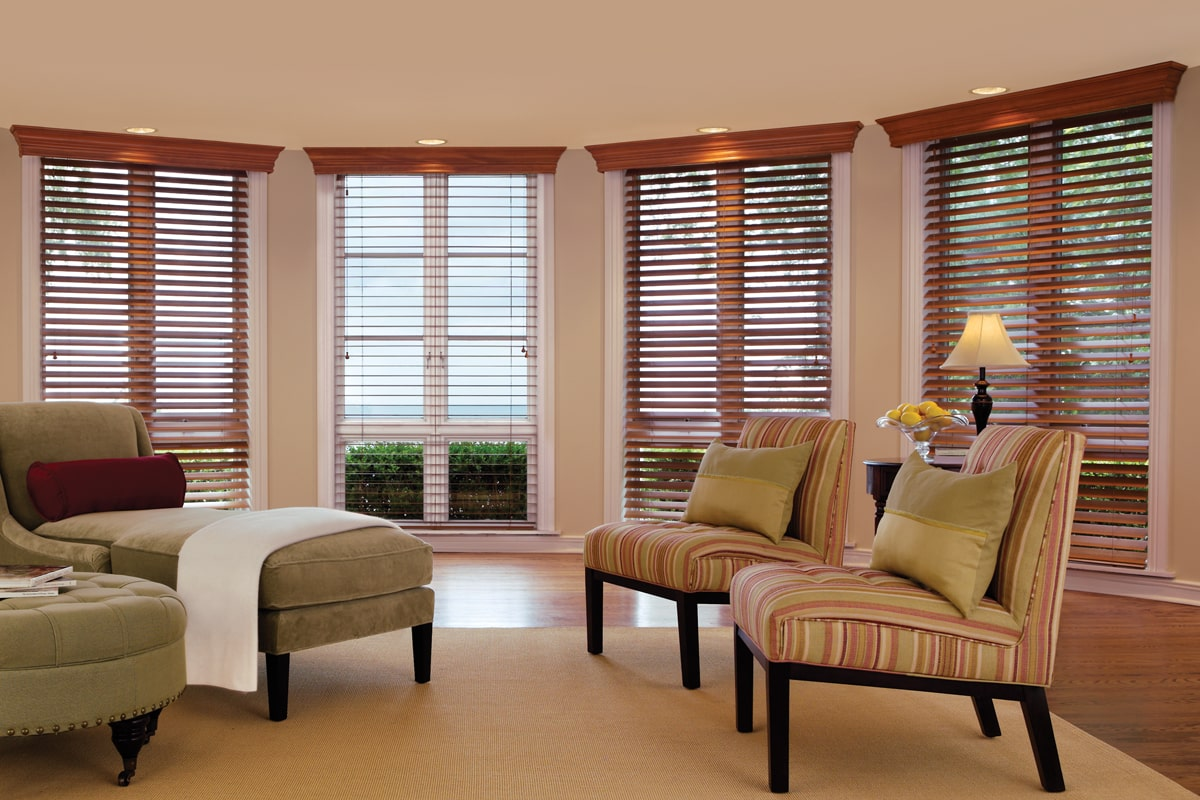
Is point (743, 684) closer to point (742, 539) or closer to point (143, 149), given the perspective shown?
point (742, 539)

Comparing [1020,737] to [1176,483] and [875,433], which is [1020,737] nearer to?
[1176,483]

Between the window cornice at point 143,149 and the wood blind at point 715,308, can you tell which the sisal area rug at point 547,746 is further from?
the window cornice at point 143,149

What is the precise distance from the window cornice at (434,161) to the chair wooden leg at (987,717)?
4.37 m

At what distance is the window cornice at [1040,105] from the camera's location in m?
4.99

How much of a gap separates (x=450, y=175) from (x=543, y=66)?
5.97 feet

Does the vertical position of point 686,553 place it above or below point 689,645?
above

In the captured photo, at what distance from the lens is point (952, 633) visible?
2611mm

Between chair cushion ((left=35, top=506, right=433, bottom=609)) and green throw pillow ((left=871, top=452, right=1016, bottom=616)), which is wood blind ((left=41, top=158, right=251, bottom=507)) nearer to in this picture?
chair cushion ((left=35, top=506, right=433, bottom=609))

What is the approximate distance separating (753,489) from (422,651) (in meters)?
1.28

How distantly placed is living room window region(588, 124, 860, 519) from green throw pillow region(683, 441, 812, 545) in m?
2.32

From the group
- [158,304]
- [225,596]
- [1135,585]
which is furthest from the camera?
[158,304]

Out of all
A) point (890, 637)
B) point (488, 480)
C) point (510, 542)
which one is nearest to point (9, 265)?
point (488, 480)

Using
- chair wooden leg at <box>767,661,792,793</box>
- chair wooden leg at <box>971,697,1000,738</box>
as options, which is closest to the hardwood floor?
chair wooden leg at <box>971,697,1000,738</box>

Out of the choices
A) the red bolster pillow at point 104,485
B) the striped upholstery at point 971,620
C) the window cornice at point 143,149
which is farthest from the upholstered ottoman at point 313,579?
the window cornice at point 143,149
